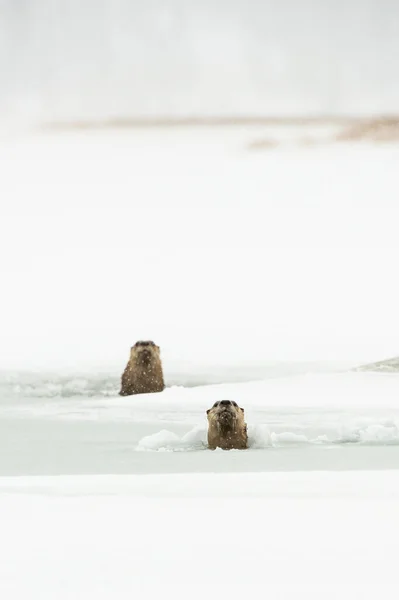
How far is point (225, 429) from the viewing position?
7.13m

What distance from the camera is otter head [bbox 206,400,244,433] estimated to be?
7109 millimetres

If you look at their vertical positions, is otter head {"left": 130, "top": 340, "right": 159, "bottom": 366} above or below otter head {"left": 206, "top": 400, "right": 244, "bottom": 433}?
above

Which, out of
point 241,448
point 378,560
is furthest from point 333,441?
point 378,560

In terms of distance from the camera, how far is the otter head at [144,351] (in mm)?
13031

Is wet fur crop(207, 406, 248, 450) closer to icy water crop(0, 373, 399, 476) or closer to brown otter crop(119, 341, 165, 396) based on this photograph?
icy water crop(0, 373, 399, 476)

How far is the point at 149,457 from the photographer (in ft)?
21.4

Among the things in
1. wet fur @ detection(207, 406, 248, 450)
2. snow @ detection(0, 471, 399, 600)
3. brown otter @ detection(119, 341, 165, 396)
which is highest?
brown otter @ detection(119, 341, 165, 396)

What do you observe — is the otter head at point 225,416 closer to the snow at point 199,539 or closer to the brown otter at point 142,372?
the snow at point 199,539

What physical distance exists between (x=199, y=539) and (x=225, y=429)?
3.19 meters

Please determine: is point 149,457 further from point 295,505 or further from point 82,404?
point 82,404

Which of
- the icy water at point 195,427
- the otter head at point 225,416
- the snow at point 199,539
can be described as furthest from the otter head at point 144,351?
the snow at point 199,539

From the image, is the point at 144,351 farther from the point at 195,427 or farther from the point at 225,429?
the point at 225,429

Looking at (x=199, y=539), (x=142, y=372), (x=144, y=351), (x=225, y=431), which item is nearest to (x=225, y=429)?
(x=225, y=431)

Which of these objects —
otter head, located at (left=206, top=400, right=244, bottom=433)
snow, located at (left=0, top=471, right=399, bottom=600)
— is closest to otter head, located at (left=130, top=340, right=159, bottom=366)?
otter head, located at (left=206, top=400, right=244, bottom=433)
